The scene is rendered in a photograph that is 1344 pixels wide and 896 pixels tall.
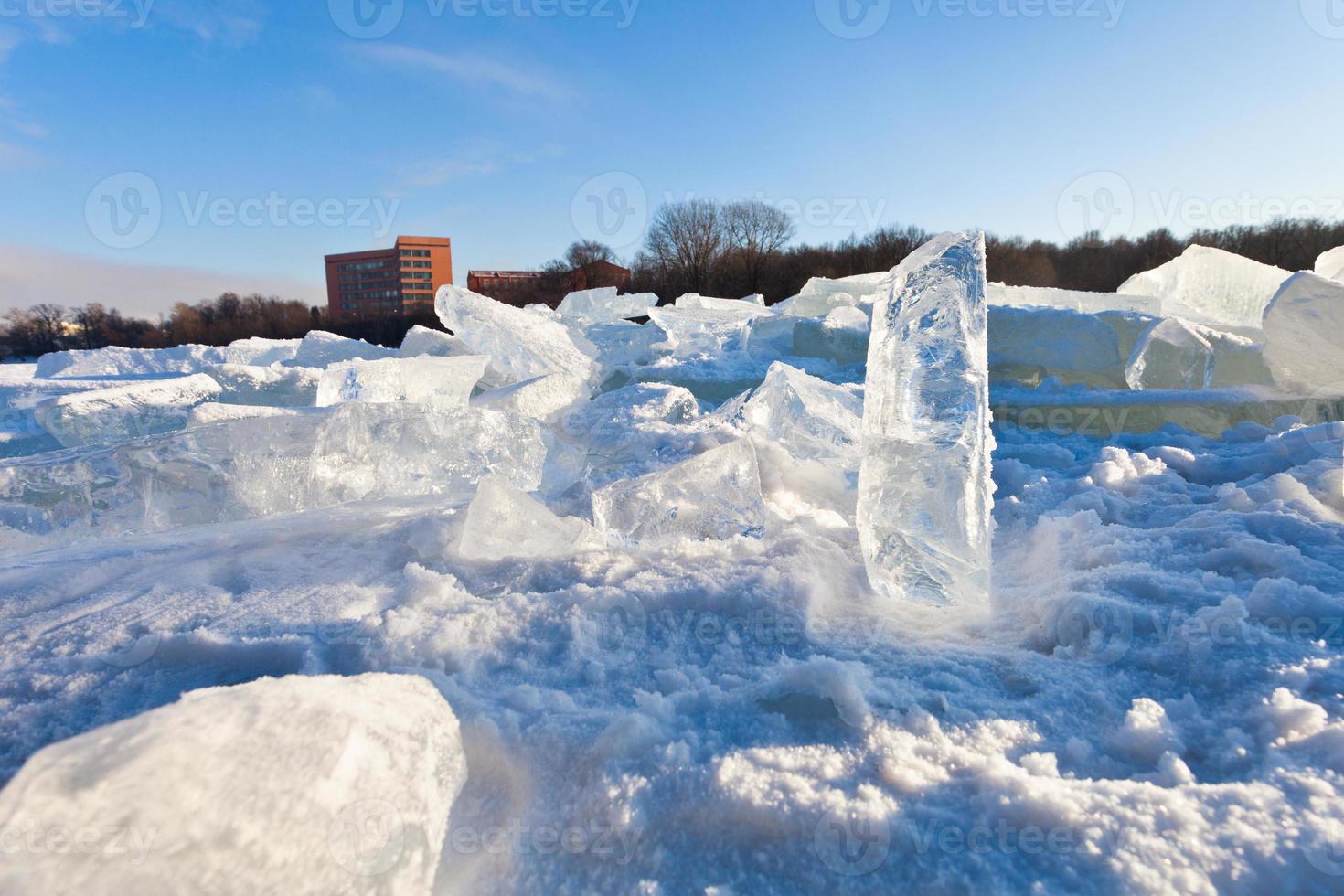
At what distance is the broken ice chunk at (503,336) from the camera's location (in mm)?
5723

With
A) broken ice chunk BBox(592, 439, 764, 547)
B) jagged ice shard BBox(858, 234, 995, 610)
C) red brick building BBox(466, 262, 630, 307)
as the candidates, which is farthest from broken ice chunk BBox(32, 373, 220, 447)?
red brick building BBox(466, 262, 630, 307)

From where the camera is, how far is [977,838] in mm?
881

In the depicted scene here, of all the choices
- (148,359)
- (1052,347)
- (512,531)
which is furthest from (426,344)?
(1052,347)

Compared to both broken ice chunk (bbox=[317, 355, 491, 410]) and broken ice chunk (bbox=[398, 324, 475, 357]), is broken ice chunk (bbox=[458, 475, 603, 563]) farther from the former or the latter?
broken ice chunk (bbox=[398, 324, 475, 357])

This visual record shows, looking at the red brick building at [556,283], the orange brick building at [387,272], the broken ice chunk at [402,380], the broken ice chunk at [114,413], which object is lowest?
the broken ice chunk at [114,413]

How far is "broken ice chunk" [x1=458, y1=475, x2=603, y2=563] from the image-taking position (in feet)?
6.21

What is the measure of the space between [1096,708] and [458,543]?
1.54m

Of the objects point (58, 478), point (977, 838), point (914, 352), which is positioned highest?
point (914, 352)

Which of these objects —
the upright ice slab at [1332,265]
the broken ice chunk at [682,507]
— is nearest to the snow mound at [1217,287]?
the upright ice slab at [1332,265]

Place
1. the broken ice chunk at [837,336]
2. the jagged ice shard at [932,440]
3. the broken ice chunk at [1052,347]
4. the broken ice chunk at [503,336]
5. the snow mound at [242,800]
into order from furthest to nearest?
the broken ice chunk at [837,336]
the broken ice chunk at [503,336]
the broken ice chunk at [1052,347]
the jagged ice shard at [932,440]
the snow mound at [242,800]

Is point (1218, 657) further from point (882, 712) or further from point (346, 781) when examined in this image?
point (346, 781)

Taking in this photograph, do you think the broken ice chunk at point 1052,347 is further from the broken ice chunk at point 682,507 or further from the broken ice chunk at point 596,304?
the broken ice chunk at point 596,304

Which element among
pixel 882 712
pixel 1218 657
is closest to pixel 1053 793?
pixel 882 712

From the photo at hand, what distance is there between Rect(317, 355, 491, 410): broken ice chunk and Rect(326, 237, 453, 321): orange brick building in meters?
59.6
